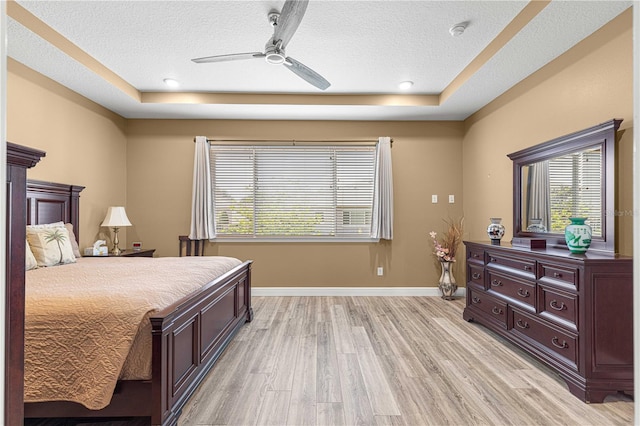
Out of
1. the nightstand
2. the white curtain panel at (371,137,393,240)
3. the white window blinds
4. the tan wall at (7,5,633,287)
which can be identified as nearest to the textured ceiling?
the tan wall at (7,5,633,287)

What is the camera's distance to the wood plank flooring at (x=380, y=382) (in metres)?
1.86

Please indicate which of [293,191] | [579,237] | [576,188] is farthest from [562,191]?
[293,191]

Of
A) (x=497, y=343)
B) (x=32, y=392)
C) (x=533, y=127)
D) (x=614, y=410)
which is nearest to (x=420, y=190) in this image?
(x=533, y=127)

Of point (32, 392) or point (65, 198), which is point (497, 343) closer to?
point (32, 392)

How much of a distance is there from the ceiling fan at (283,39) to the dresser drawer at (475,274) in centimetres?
251

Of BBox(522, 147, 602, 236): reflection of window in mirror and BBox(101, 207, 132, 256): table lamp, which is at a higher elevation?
BBox(522, 147, 602, 236): reflection of window in mirror

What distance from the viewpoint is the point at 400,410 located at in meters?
1.91

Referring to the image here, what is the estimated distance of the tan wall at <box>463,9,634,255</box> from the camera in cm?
228

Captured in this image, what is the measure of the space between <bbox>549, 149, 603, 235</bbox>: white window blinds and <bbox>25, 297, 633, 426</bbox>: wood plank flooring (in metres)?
1.25

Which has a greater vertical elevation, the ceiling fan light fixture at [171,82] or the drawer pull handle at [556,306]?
the ceiling fan light fixture at [171,82]

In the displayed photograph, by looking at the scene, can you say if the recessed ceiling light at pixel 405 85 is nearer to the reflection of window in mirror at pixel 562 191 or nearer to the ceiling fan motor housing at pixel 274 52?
the reflection of window in mirror at pixel 562 191

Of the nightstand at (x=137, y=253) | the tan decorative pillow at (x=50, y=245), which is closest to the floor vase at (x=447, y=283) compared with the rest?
the nightstand at (x=137, y=253)

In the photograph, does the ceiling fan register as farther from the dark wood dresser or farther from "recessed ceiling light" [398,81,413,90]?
the dark wood dresser

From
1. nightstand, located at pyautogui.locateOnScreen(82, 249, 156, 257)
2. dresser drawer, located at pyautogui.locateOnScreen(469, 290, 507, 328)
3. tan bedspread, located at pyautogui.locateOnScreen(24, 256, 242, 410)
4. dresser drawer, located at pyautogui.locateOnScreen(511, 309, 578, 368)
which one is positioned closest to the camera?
tan bedspread, located at pyautogui.locateOnScreen(24, 256, 242, 410)
